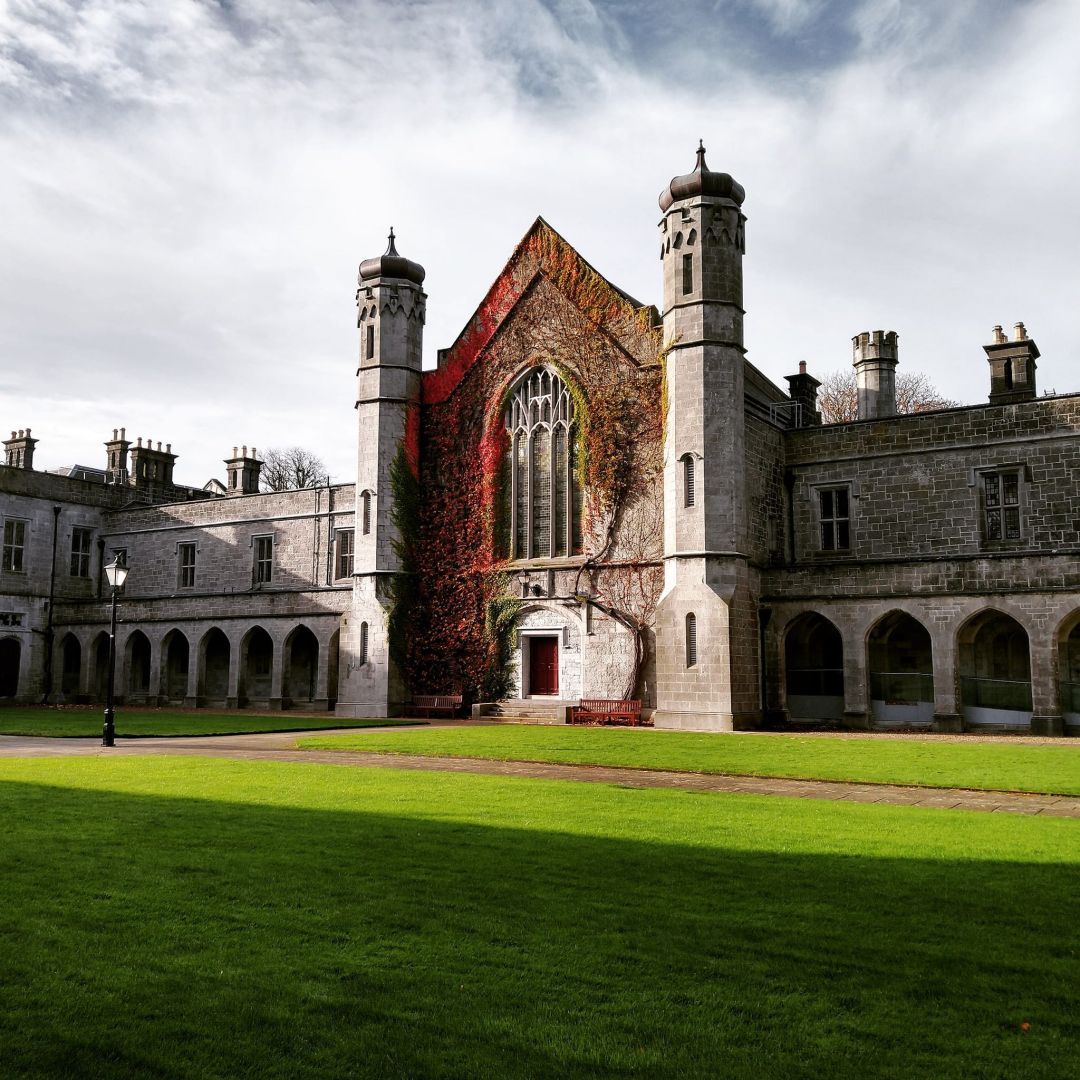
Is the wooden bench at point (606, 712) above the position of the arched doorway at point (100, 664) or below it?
below

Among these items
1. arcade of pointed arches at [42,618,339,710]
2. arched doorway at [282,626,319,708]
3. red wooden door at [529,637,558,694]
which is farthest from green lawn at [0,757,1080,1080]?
arched doorway at [282,626,319,708]

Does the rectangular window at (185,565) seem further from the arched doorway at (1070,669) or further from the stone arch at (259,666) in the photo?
the arched doorway at (1070,669)

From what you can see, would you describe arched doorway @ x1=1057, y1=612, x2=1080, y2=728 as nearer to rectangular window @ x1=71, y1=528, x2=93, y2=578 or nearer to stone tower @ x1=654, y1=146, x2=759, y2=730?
stone tower @ x1=654, y1=146, x2=759, y2=730

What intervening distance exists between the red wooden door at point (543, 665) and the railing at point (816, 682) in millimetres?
6296

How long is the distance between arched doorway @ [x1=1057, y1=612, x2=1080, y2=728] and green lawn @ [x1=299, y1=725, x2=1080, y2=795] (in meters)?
3.82

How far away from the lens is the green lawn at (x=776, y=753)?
42.9ft

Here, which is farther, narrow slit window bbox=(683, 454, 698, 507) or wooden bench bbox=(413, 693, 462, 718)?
wooden bench bbox=(413, 693, 462, 718)

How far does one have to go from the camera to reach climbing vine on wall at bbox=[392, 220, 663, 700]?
91.6 ft

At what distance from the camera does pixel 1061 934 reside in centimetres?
549

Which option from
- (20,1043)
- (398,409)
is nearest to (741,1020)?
(20,1043)

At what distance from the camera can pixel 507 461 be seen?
30.8 metres

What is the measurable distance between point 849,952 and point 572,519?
79.5 feet

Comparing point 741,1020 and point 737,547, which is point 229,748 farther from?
point 741,1020

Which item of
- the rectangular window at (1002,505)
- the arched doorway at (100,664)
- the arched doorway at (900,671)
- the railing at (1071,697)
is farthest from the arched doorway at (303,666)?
the railing at (1071,697)
